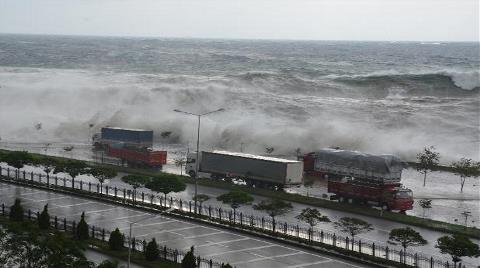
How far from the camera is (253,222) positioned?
46594 millimetres

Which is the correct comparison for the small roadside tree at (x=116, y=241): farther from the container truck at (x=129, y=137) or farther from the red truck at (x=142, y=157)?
the container truck at (x=129, y=137)

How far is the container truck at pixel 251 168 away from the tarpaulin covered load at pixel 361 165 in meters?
4.11

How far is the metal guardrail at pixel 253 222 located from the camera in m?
39.1

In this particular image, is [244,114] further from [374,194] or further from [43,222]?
[43,222]

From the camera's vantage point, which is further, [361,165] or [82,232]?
[361,165]

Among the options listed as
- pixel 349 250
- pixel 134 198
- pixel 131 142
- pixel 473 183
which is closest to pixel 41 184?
pixel 134 198

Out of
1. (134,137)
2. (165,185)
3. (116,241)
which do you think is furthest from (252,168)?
(116,241)

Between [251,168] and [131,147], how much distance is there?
55.8 feet

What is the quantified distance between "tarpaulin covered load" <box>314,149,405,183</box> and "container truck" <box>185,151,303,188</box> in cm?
411

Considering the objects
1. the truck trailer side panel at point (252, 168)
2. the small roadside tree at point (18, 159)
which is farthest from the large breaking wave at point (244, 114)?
the small roadside tree at point (18, 159)

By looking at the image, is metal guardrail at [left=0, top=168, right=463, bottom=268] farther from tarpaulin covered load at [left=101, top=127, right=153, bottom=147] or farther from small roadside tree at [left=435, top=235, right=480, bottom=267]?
tarpaulin covered load at [left=101, top=127, right=153, bottom=147]

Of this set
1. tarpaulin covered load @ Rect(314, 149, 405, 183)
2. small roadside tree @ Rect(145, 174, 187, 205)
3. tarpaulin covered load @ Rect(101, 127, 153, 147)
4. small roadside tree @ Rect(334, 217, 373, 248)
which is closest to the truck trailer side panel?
tarpaulin covered load @ Rect(314, 149, 405, 183)

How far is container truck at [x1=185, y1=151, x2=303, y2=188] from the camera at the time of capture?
194 ft

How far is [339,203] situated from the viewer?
54.6 meters
